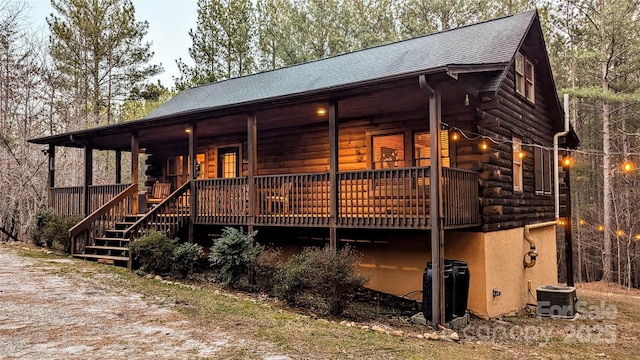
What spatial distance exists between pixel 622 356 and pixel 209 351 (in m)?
6.25

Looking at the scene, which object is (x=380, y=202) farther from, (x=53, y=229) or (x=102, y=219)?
(x=53, y=229)

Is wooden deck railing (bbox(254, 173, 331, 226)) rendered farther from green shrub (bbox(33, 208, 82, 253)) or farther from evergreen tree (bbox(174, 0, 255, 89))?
evergreen tree (bbox(174, 0, 255, 89))

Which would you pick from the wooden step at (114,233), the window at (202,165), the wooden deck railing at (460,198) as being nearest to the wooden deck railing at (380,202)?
the wooden deck railing at (460,198)

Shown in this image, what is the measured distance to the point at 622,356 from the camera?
22.6 feet

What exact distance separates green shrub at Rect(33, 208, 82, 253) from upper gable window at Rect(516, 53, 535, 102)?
40.4 ft

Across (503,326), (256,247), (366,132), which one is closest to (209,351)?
(256,247)

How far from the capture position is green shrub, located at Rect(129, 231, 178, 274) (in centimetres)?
951

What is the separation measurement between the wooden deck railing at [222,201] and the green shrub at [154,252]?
117 centimetres

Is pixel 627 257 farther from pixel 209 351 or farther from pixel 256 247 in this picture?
pixel 209 351

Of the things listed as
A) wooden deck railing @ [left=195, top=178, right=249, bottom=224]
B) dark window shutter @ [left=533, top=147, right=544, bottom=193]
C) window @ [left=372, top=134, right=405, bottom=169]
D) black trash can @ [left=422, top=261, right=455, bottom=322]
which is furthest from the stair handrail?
dark window shutter @ [left=533, top=147, right=544, bottom=193]

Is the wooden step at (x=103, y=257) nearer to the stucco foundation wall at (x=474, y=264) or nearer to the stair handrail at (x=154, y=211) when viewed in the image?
the stair handrail at (x=154, y=211)

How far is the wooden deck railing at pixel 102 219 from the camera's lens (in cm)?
1134

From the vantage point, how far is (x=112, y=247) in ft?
35.3

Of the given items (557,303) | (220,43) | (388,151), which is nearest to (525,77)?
(388,151)
